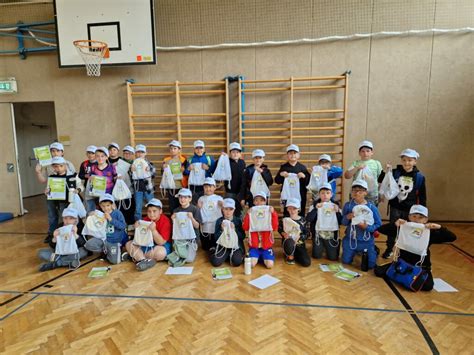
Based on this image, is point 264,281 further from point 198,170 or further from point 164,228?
point 198,170

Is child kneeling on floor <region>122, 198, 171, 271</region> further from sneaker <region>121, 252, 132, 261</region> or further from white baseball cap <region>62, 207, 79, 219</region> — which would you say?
white baseball cap <region>62, 207, 79, 219</region>

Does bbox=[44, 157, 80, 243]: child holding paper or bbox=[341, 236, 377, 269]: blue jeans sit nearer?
bbox=[341, 236, 377, 269]: blue jeans

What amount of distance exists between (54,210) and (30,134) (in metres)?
4.75

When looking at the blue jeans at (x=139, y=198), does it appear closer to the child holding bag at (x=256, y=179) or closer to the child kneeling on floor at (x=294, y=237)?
the child holding bag at (x=256, y=179)

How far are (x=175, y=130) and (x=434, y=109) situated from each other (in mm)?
4777

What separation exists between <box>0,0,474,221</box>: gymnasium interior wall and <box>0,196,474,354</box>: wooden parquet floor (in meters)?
2.47

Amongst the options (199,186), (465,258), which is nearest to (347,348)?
(465,258)

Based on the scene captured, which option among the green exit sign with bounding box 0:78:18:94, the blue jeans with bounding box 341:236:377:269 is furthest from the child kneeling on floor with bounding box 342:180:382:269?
the green exit sign with bounding box 0:78:18:94

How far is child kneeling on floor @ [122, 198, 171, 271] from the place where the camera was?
3.56 m

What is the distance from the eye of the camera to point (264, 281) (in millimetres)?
3123

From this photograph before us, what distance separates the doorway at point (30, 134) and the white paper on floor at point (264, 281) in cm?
733

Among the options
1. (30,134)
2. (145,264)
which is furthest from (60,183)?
(30,134)

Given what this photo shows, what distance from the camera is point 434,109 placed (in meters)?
5.09

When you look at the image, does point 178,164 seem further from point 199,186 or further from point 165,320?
point 165,320
